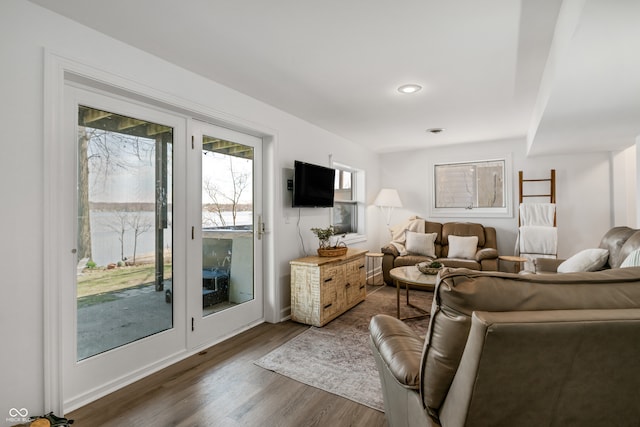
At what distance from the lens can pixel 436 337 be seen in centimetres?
99

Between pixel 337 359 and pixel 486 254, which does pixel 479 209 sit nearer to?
pixel 486 254

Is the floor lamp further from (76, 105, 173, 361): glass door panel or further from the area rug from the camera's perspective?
(76, 105, 173, 361): glass door panel

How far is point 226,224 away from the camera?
3.14 m

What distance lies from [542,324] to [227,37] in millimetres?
2275

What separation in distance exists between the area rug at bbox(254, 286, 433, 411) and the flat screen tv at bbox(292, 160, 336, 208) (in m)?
1.40

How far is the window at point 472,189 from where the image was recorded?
5.30 metres

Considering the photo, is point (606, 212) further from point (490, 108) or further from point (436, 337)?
point (436, 337)

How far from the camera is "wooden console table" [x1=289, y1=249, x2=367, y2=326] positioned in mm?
3324

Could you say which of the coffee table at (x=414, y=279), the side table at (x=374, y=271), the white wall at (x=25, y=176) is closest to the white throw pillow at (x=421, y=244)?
the side table at (x=374, y=271)

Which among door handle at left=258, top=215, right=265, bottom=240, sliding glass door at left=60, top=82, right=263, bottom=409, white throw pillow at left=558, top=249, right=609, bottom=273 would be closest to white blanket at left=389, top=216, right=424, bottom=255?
white throw pillow at left=558, top=249, right=609, bottom=273

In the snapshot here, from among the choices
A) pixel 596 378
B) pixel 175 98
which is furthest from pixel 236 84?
pixel 596 378

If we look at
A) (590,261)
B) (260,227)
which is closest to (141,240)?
(260,227)

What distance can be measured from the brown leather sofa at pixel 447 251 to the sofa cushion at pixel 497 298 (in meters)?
3.81

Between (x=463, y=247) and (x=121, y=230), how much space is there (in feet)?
15.0
